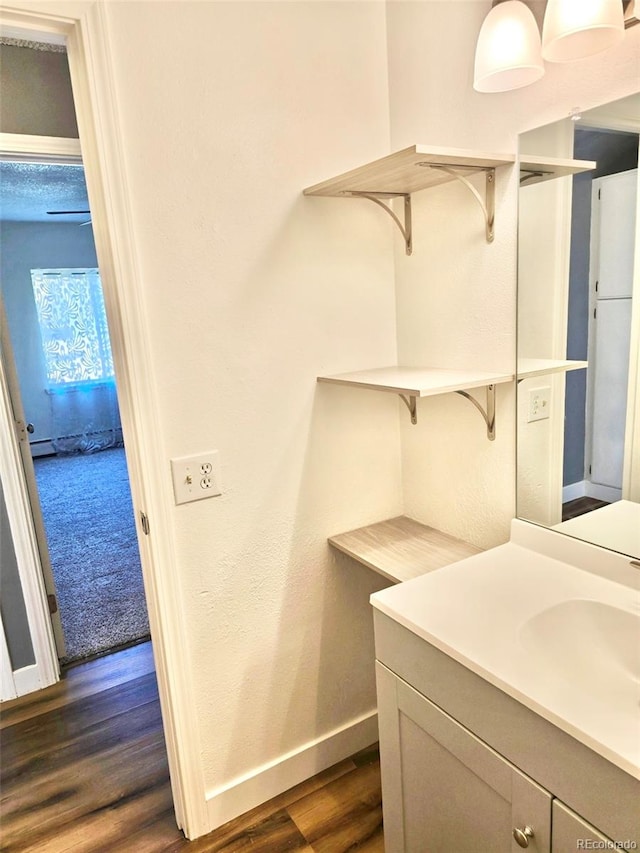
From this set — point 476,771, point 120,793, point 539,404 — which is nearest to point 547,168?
point 539,404

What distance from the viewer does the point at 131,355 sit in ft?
4.52

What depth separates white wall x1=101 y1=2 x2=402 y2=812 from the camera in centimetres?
139

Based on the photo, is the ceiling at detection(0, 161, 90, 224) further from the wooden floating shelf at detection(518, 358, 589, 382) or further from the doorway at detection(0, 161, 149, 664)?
the wooden floating shelf at detection(518, 358, 589, 382)

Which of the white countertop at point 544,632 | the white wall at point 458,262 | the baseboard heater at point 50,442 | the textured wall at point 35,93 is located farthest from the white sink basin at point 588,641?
the baseboard heater at point 50,442

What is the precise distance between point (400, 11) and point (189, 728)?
2.10m

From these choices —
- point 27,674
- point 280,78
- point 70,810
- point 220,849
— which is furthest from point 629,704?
point 27,674

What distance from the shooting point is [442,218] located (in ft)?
5.22

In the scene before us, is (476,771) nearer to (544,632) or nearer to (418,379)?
(544,632)

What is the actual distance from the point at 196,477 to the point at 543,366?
A: 36.7 inches

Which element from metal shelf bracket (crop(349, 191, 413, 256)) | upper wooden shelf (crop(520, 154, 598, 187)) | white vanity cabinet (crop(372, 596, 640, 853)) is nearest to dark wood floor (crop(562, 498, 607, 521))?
white vanity cabinet (crop(372, 596, 640, 853))

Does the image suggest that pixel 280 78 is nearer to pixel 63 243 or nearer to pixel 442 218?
pixel 442 218

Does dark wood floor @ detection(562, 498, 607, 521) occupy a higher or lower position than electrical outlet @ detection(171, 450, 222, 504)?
lower

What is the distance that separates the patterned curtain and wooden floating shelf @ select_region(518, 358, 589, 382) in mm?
5660

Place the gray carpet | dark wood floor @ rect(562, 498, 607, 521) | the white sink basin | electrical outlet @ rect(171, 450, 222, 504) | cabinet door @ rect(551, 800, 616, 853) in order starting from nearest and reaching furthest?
1. cabinet door @ rect(551, 800, 616, 853)
2. the white sink basin
3. dark wood floor @ rect(562, 498, 607, 521)
4. electrical outlet @ rect(171, 450, 222, 504)
5. the gray carpet
